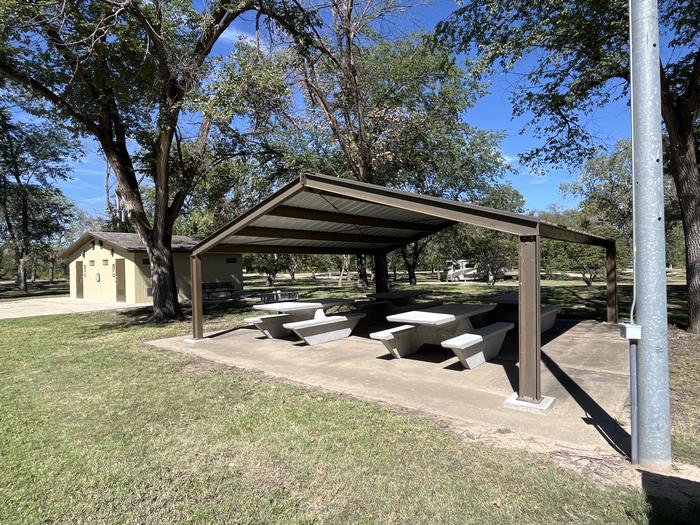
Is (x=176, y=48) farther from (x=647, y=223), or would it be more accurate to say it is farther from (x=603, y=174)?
(x=603, y=174)

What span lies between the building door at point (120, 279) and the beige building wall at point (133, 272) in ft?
0.76

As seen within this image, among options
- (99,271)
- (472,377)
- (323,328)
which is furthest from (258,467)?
(99,271)

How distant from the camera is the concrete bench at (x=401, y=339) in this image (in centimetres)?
659

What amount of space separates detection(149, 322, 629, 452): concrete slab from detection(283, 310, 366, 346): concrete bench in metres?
0.27

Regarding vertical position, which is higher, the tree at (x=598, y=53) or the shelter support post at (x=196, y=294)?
the tree at (x=598, y=53)

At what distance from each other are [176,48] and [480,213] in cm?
1069

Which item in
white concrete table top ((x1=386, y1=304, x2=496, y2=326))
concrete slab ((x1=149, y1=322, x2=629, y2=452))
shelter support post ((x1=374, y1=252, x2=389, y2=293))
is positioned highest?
shelter support post ((x1=374, y1=252, x2=389, y2=293))

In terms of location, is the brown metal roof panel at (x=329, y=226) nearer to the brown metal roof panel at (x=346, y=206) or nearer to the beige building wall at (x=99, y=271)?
the brown metal roof panel at (x=346, y=206)

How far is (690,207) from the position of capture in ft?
27.6

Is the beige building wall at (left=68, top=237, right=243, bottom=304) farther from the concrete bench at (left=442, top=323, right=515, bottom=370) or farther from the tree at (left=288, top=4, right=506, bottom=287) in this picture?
the concrete bench at (left=442, top=323, right=515, bottom=370)

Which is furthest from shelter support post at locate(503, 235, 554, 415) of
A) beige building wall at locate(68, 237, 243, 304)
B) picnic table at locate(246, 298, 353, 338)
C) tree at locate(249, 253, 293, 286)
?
tree at locate(249, 253, 293, 286)

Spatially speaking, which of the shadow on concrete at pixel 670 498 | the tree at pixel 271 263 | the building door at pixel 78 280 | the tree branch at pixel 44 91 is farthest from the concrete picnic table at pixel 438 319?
the tree at pixel 271 263

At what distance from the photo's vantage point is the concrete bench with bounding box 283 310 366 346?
816cm

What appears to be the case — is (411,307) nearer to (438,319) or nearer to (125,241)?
(438,319)
